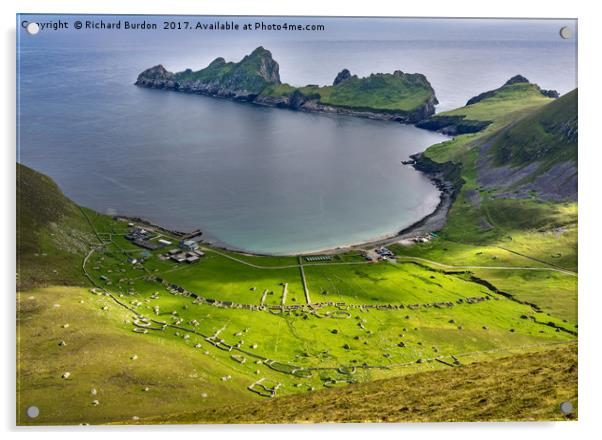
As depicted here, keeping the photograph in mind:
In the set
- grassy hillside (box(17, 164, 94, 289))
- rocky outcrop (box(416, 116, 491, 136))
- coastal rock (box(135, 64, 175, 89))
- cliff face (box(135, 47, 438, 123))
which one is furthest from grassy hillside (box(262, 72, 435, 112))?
grassy hillside (box(17, 164, 94, 289))

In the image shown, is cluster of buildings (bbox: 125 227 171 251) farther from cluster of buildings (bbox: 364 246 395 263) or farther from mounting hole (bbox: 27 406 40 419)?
mounting hole (bbox: 27 406 40 419)

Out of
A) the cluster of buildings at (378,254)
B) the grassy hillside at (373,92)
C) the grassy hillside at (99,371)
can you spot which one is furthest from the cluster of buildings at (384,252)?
the grassy hillside at (373,92)

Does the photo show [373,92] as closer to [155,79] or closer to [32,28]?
[155,79]

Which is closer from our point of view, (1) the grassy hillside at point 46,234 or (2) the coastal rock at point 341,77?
(1) the grassy hillside at point 46,234

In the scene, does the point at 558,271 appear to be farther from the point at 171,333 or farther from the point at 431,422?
the point at 171,333

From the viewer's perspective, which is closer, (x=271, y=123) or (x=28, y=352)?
(x=28, y=352)

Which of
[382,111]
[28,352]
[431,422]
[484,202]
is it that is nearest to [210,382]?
[28,352]

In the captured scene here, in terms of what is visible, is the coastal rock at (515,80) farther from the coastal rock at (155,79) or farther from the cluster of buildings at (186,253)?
the cluster of buildings at (186,253)
